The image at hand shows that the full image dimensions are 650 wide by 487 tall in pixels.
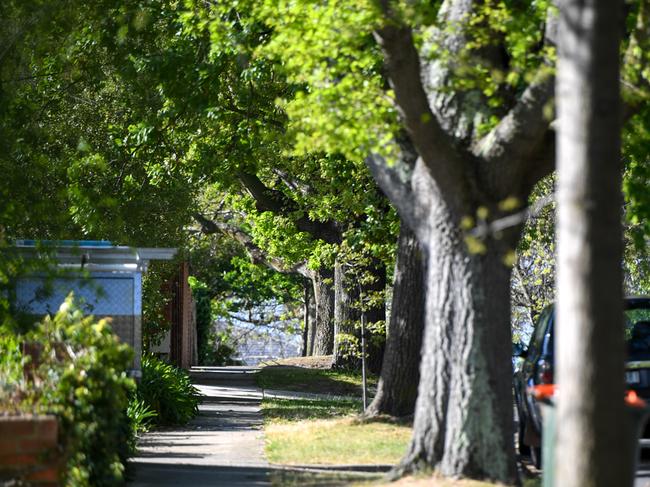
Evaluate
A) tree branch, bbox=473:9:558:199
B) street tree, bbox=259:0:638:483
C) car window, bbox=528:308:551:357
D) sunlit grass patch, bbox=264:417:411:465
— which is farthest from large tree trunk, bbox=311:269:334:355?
tree branch, bbox=473:9:558:199

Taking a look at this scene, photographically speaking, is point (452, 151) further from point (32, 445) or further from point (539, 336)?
point (32, 445)

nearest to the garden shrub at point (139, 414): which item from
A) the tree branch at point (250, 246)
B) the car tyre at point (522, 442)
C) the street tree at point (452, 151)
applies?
the car tyre at point (522, 442)

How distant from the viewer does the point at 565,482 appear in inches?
233

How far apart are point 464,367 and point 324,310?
836 inches

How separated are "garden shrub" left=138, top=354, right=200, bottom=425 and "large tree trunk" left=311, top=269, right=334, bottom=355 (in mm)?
12159

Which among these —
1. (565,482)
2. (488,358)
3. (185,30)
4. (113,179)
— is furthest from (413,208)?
(113,179)

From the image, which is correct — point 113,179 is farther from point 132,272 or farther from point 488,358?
point 488,358

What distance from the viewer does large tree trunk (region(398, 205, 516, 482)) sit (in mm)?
9758

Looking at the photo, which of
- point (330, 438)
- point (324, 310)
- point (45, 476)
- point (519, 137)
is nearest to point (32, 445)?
point (45, 476)

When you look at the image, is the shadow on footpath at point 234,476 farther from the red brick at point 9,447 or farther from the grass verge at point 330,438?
the red brick at point 9,447

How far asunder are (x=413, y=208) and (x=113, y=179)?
11015mm

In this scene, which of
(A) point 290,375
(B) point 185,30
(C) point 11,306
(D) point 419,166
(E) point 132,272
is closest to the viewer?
(D) point 419,166

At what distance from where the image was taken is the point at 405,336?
16.0 meters

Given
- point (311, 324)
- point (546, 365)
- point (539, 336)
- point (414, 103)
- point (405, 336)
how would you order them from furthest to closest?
point (311, 324) → point (405, 336) → point (539, 336) → point (546, 365) → point (414, 103)
